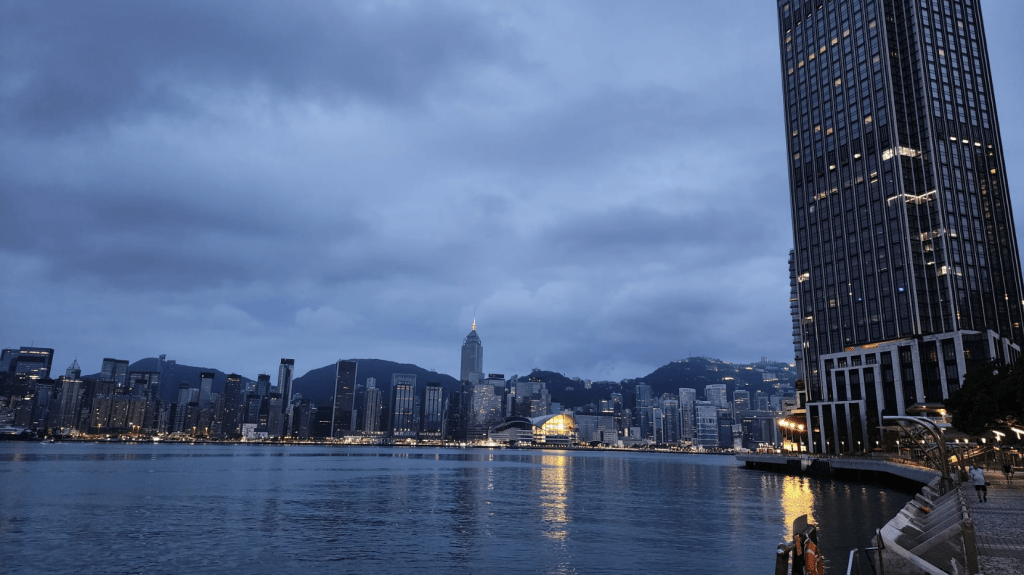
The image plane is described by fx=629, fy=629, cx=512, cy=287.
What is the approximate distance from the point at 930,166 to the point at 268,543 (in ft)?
560

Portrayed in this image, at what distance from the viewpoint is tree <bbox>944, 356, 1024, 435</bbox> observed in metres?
58.4

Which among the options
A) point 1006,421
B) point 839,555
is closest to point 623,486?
point 1006,421

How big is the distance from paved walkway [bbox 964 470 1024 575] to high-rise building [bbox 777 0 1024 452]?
10459 cm

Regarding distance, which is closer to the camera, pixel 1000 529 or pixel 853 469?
pixel 1000 529

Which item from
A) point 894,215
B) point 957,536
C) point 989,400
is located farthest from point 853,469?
point 957,536

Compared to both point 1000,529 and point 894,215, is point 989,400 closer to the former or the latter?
point 1000,529

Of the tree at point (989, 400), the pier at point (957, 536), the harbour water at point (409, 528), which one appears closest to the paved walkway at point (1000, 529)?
the pier at point (957, 536)

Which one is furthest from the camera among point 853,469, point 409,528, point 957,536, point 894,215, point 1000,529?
point 894,215

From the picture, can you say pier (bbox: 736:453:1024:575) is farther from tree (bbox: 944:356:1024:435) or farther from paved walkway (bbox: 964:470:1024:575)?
tree (bbox: 944:356:1024:435)

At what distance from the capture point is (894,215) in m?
155

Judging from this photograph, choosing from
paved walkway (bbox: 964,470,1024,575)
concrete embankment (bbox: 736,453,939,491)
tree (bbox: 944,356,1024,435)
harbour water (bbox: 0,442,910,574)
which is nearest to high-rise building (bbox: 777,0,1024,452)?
concrete embankment (bbox: 736,453,939,491)

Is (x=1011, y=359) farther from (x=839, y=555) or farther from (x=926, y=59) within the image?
(x=839, y=555)

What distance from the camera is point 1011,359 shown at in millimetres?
145250

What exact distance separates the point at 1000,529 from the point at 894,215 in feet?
479
